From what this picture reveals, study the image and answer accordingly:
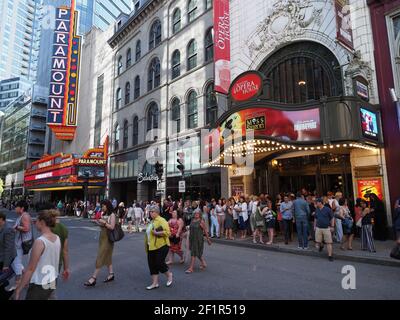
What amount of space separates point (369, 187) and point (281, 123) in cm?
442

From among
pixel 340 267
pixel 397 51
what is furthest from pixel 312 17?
pixel 340 267

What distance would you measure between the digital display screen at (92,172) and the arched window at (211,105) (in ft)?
53.9

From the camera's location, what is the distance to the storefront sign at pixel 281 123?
11.3 m

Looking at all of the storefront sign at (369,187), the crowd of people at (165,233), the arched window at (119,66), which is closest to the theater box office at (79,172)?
the arched window at (119,66)

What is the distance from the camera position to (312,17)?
47.1ft

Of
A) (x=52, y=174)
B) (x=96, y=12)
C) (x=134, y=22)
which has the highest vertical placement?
(x=96, y=12)

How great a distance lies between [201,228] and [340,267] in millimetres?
3838

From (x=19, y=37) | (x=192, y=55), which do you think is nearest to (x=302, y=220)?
(x=192, y=55)

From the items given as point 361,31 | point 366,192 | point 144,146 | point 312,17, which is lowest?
point 366,192

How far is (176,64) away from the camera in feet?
78.5

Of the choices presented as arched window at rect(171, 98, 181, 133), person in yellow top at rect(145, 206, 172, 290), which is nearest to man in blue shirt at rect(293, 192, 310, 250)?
person in yellow top at rect(145, 206, 172, 290)

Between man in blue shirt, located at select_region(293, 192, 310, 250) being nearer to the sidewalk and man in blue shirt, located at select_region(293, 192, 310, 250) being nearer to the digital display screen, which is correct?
the sidewalk

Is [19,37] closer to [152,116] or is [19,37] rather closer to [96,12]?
[96,12]
